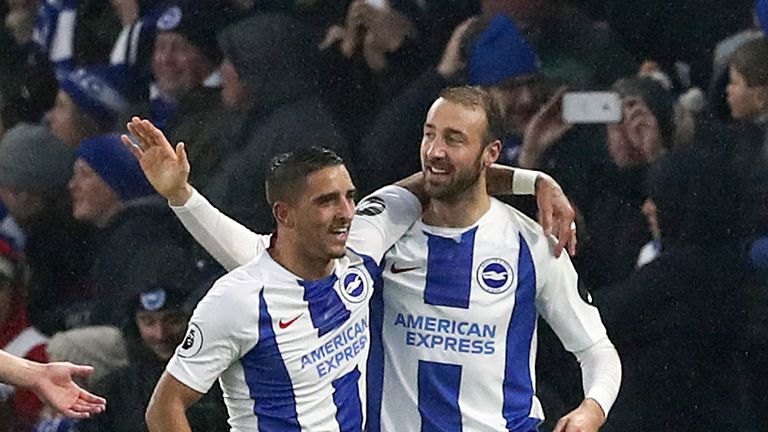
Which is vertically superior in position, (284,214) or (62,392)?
(284,214)

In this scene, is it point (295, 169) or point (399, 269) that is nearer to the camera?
point (295, 169)

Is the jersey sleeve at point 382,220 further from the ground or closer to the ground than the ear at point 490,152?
closer to the ground

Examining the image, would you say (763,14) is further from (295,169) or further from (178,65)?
(295,169)

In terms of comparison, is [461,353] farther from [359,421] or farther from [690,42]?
[690,42]

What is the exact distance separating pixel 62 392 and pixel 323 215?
29.3 inches

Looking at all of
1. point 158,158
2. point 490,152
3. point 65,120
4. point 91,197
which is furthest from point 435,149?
point 65,120

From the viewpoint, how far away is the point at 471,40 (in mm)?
6422

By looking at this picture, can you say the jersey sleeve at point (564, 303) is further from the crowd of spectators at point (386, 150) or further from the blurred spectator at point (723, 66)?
the blurred spectator at point (723, 66)

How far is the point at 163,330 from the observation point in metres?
6.46

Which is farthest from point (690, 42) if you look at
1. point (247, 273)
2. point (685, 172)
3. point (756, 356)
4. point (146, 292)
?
point (247, 273)

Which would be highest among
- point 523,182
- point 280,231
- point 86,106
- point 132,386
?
point 280,231

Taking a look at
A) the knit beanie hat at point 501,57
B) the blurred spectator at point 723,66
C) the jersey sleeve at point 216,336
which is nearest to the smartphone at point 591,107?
the knit beanie hat at point 501,57

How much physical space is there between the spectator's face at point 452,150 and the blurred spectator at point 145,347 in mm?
2244

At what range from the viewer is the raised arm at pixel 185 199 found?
4.32 meters
